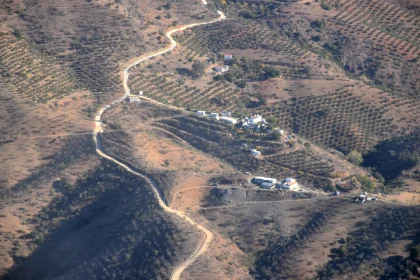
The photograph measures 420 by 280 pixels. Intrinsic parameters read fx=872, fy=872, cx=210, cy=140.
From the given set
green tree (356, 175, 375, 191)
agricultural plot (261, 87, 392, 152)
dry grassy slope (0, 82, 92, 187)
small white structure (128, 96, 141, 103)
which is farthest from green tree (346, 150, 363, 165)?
dry grassy slope (0, 82, 92, 187)

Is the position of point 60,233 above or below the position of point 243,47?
below

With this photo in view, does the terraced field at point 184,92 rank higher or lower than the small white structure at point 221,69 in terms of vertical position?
lower

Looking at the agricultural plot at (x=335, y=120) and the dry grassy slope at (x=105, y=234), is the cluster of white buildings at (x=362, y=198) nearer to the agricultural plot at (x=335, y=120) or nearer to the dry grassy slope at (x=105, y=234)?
the agricultural plot at (x=335, y=120)

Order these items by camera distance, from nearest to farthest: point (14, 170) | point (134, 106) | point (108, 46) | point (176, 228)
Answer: point (176, 228) < point (14, 170) < point (134, 106) < point (108, 46)

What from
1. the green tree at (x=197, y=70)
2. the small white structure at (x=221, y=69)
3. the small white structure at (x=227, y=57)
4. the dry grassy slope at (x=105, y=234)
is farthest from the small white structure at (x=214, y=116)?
the small white structure at (x=227, y=57)

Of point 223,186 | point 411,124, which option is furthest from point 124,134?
point 411,124

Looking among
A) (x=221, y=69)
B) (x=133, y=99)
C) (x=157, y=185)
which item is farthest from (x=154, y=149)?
(x=221, y=69)

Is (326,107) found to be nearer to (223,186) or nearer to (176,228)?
(223,186)

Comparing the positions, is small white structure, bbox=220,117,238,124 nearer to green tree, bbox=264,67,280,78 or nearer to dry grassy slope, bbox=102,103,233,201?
dry grassy slope, bbox=102,103,233,201
